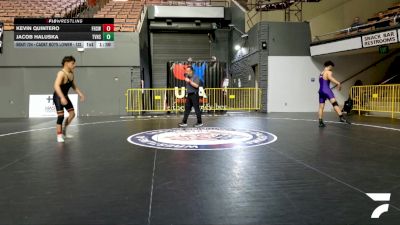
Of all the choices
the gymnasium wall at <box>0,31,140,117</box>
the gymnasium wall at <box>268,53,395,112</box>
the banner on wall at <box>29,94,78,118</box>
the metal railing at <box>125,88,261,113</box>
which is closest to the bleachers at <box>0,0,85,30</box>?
the gymnasium wall at <box>0,31,140,117</box>

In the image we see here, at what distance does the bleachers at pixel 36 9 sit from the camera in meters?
18.4

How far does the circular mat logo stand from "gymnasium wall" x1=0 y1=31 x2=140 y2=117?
9.45 meters

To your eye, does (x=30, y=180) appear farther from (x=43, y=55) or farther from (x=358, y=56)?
(x=358, y=56)

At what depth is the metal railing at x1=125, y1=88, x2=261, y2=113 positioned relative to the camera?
16812 millimetres

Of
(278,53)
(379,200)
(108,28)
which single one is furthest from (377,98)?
(108,28)

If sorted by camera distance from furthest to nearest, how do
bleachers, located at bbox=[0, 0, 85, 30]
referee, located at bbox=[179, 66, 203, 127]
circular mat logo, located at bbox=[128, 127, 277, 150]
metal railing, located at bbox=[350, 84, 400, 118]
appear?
bleachers, located at bbox=[0, 0, 85, 30] < metal railing, located at bbox=[350, 84, 400, 118] < referee, located at bbox=[179, 66, 203, 127] < circular mat logo, located at bbox=[128, 127, 277, 150]

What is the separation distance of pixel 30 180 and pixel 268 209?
8.96 ft

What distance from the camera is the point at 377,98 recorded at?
1393cm

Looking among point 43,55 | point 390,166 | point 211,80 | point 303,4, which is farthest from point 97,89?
point 390,166

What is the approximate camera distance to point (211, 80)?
683 inches
